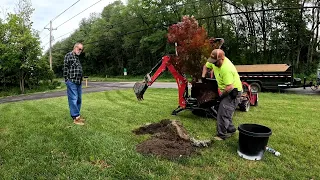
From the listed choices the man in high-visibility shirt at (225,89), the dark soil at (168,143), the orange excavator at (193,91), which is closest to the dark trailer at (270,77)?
the orange excavator at (193,91)

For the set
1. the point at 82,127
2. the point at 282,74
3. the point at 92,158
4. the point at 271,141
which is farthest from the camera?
the point at 282,74

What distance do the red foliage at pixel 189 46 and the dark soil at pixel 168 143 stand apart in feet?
7.40

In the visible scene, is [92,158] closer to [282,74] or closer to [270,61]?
[282,74]

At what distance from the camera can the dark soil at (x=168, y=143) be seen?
3.66m

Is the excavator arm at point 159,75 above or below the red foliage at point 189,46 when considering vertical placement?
below

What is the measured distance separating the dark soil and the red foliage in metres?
2.26

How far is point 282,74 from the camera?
13555 millimetres

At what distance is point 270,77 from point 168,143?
11.6 m

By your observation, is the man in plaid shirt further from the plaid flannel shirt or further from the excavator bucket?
the excavator bucket

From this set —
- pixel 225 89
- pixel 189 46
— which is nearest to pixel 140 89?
pixel 189 46

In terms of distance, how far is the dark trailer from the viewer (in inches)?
531

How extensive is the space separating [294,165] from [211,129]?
78.2 inches

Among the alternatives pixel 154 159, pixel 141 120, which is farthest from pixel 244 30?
pixel 154 159

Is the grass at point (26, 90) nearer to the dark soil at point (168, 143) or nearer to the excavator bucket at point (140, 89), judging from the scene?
the excavator bucket at point (140, 89)
